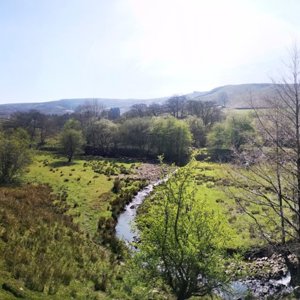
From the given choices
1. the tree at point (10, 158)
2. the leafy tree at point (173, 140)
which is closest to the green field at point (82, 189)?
the tree at point (10, 158)

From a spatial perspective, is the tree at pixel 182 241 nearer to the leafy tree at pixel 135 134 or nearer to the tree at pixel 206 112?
the leafy tree at pixel 135 134

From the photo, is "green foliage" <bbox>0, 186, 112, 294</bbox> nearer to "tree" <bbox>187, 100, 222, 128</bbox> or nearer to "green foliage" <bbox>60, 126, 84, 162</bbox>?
"green foliage" <bbox>60, 126, 84, 162</bbox>

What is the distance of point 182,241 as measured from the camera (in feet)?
41.7

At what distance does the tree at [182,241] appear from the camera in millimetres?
12711

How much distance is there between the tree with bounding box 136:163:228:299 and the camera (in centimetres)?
1271

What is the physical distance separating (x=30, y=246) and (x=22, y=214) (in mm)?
5733

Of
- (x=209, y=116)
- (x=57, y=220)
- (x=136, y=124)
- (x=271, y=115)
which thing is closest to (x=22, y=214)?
(x=57, y=220)

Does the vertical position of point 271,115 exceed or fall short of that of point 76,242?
it exceeds it

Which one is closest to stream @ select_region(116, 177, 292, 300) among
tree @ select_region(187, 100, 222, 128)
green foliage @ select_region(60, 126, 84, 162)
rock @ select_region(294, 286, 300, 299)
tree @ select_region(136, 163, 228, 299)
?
rock @ select_region(294, 286, 300, 299)

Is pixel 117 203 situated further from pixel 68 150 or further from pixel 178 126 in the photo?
pixel 178 126

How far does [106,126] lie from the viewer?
311 ft

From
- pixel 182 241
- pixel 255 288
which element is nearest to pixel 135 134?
pixel 255 288

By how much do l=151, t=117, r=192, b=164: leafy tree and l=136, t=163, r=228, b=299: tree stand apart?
64041mm

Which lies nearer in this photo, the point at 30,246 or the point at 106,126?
the point at 30,246
